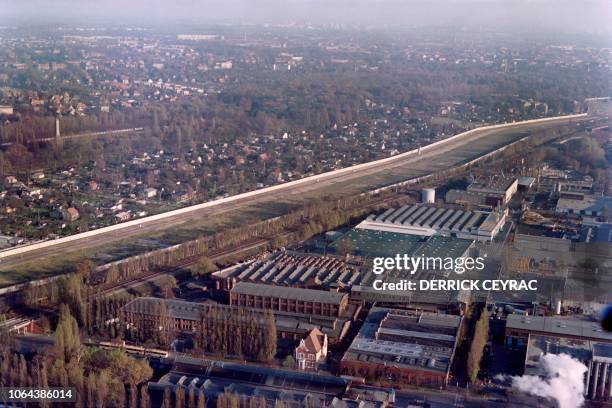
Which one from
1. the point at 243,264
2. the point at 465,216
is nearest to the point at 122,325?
the point at 243,264

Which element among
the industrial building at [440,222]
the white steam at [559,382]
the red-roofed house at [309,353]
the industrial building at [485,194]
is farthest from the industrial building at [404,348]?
the industrial building at [485,194]

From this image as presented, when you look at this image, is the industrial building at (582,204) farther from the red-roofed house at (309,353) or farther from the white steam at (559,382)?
the red-roofed house at (309,353)

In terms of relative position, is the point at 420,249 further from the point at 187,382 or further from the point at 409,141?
the point at 409,141

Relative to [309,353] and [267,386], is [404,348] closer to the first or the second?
[309,353]

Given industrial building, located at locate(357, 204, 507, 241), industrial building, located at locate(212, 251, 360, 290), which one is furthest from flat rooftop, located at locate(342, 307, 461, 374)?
industrial building, located at locate(357, 204, 507, 241)

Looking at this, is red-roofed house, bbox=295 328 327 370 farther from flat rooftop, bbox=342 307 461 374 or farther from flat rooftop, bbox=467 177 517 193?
flat rooftop, bbox=467 177 517 193

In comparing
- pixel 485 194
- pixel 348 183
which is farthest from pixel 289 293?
pixel 348 183
